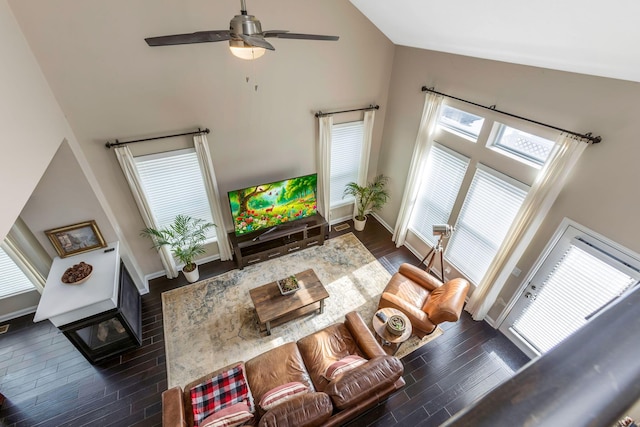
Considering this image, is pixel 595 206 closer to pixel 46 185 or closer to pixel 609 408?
A: pixel 609 408

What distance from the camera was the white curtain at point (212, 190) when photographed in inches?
178

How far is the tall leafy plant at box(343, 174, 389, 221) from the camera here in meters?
6.22

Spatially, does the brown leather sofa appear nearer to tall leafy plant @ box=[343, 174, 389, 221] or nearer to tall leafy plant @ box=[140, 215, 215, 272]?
tall leafy plant @ box=[140, 215, 215, 272]

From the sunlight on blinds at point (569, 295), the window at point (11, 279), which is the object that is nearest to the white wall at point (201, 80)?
the window at point (11, 279)

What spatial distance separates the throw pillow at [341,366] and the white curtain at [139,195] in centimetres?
329

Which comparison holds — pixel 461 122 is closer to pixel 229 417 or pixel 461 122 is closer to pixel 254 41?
pixel 254 41

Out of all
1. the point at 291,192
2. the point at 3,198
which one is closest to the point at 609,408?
the point at 3,198

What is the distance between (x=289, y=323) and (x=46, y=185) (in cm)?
361

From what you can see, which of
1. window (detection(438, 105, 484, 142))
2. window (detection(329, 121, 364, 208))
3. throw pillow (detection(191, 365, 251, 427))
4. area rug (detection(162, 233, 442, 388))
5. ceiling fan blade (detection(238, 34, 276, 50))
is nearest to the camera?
ceiling fan blade (detection(238, 34, 276, 50))

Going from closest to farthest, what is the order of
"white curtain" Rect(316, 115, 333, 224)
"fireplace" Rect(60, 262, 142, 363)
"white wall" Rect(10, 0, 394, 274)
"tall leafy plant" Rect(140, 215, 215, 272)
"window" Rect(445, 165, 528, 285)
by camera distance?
1. "white wall" Rect(10, 0, 394, 274)
2. "fireplace" Rect(60, 262, 142, 363)
3. "window" Rect(445, 165, 528, 285)
4. "tall leafy plant" Rect(140, 215, 215, 272)
5. "white curtain" Rect(316, 115, 333, 224)

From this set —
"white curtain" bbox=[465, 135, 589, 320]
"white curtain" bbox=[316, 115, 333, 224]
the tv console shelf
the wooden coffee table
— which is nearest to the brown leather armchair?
"white curtain" bbox=[465, 135, 589, 320]

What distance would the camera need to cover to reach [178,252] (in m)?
4.93

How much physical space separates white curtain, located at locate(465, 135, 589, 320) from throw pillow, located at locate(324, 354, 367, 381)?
2.26 meters

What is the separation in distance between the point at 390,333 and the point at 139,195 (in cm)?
396
